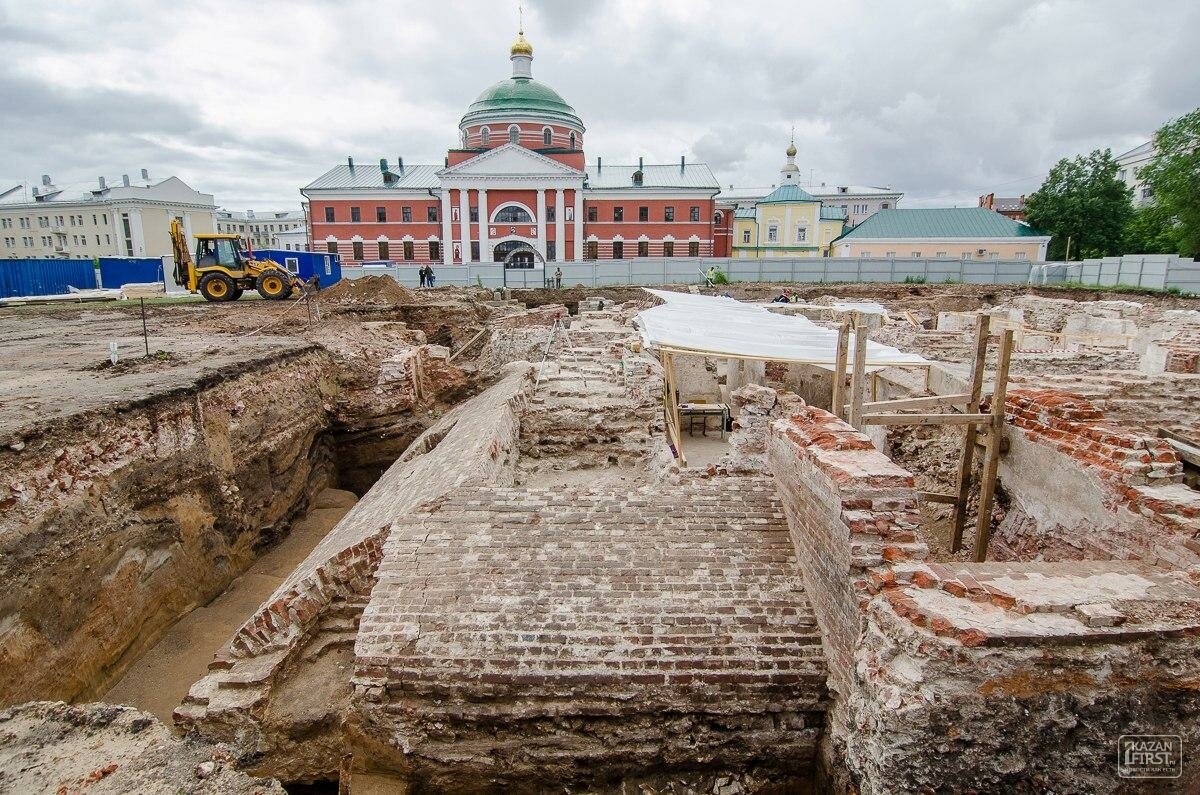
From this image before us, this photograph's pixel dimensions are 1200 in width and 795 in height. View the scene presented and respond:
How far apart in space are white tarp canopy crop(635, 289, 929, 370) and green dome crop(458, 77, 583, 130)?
34.1 m

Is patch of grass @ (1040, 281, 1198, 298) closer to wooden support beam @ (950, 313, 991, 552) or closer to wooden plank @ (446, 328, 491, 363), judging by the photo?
wooden support beam @ (950, 313, 991, 552)

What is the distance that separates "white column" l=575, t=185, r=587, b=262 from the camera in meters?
38.4

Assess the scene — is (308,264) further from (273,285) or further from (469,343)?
(469,343)

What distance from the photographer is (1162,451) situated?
4.43 metres

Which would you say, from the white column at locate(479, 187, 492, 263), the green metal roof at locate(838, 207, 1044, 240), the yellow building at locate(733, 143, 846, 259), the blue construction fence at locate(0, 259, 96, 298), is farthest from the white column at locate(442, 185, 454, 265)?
the green metal roof at locate(838, 207, 1044, 240)

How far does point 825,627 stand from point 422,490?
131 inches

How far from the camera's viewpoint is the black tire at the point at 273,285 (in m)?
18.7

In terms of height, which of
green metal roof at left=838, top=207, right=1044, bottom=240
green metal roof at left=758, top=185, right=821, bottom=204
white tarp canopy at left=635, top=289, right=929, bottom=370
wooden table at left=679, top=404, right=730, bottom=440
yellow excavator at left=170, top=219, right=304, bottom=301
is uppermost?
green metal roof at left=758, top=185, right=821, bottom=204

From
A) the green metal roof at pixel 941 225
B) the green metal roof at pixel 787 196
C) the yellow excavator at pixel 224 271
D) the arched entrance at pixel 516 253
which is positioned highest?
the green metal roof at pixel 787 196

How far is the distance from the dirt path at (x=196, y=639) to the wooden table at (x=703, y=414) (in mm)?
6326

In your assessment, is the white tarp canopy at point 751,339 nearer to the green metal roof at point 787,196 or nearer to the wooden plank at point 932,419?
the wooden plank at point 932,419

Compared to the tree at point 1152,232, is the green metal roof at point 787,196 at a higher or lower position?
higher

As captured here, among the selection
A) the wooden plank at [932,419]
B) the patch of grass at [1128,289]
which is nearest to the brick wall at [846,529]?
the wooden plank at [932,419]

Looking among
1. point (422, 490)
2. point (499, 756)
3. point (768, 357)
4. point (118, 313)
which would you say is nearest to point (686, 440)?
point (768, 357)
